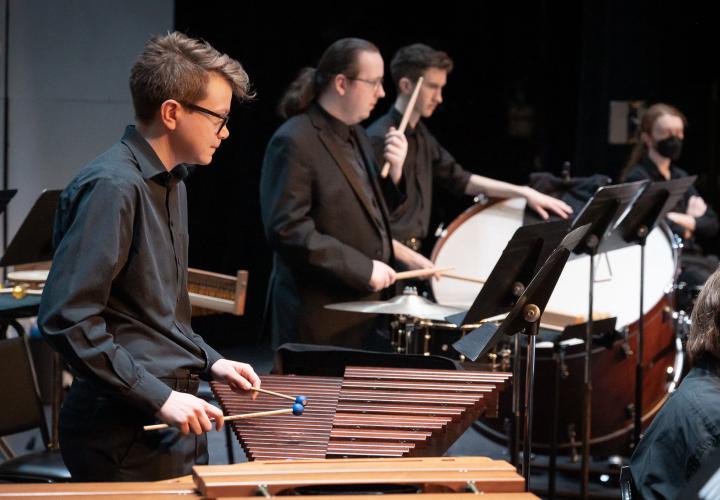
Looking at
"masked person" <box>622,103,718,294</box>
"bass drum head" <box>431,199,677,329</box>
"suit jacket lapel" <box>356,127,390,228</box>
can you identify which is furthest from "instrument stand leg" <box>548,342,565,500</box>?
"masked person" <box>622,103,718,294</box>

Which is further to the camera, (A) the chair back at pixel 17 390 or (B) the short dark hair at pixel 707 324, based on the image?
(A) the chair back at pixel 17 390

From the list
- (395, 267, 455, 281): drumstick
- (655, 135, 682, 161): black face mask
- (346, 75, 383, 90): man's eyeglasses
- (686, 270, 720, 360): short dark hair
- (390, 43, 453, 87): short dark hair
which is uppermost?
(390, 43, 453, 87): short dark hair

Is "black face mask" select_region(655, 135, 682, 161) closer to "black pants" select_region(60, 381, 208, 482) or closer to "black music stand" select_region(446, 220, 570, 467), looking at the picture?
"black music stand" select_region(446, 220, 570, 467)

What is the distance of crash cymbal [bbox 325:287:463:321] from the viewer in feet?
13.1

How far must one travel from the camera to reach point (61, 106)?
6266mm

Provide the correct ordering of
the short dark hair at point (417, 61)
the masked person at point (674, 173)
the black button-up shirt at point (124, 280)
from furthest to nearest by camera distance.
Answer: the masked person at point (674, 173) → the short dark hair at point (417, 61) → the black button-up shirt at point (124, 280)

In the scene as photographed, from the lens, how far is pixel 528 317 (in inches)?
118

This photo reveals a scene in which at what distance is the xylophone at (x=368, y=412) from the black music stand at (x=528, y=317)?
0.38 feet

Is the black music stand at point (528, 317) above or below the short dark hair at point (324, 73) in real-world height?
below

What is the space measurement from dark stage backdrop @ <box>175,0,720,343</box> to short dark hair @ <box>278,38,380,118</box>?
3112mm

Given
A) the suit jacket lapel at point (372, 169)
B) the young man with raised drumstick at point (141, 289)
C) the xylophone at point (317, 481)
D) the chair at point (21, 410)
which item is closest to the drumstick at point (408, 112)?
the suit jacket lapel at point (372, 169)

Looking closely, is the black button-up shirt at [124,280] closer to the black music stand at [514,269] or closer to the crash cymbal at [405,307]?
the black music stand at [514,269]

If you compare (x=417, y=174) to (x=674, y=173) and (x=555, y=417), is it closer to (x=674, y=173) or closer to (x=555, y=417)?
(x=555, y=417)

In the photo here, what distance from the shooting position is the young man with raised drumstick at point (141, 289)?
2.41 metres
